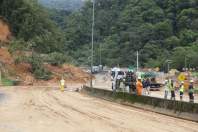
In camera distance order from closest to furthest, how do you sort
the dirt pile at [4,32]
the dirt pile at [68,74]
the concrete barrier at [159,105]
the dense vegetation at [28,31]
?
the concrete barrier at [159,105] < the dirt pile at [68,74] < the dense vegetation at [28,31] < the dirt pile at [4,32]

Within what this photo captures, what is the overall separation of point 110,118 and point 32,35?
6853 centimetres

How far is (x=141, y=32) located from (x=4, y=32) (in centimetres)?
5043

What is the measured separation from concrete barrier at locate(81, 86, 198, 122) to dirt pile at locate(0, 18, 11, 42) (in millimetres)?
47717

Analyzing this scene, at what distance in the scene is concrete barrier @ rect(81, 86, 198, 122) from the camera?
64.1 feet

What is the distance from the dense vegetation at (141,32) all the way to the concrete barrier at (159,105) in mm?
72720

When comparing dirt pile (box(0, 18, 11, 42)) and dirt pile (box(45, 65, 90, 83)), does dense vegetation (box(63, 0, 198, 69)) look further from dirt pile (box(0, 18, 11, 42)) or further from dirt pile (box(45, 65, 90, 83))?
dirt pile (box(0, 18, 11, 42))

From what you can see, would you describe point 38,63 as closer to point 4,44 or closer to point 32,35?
point 4,44

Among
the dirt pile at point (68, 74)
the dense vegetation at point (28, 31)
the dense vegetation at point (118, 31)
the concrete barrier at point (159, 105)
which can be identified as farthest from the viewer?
the dense vegetation at point (118, 31)

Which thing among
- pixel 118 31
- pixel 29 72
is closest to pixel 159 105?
pixel 29 72

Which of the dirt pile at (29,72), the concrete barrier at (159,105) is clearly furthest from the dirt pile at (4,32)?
the concrete barrier at (159,105)

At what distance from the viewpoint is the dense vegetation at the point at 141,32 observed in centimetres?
11550

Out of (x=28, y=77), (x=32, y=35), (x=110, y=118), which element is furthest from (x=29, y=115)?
(x=32, y=35)

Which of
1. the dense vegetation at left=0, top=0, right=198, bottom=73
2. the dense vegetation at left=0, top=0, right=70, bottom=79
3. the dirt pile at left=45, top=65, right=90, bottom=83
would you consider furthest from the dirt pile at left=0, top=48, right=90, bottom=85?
the dense vegetation at left=0, top=0, right=198, bottom=73

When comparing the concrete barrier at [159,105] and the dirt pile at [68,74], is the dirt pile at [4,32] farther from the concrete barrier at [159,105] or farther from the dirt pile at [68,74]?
the concrete barrier at [159,105]
